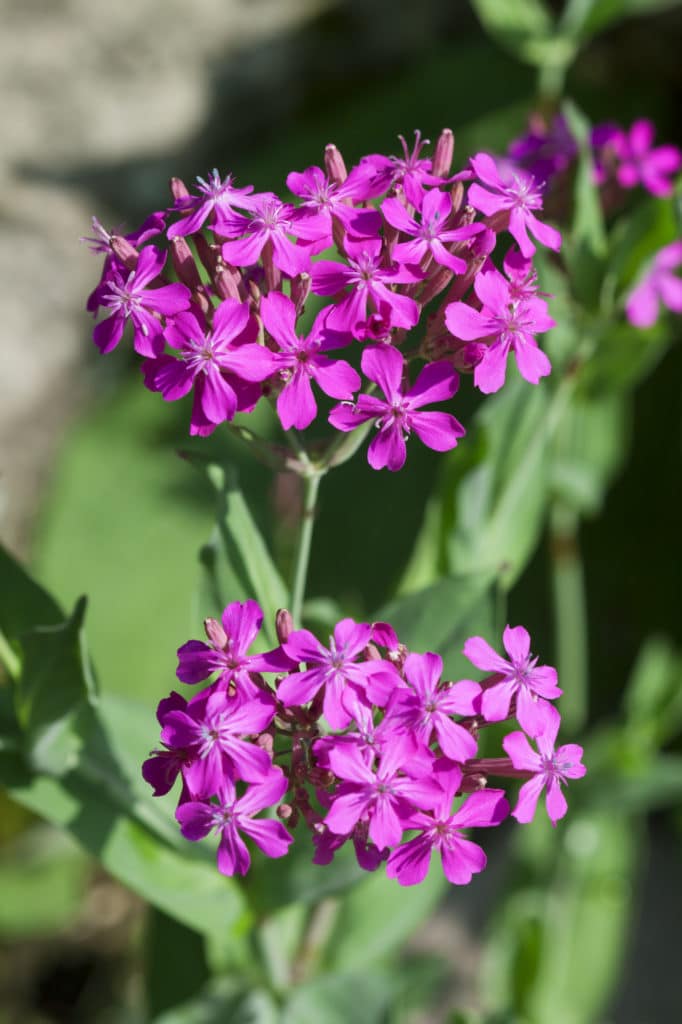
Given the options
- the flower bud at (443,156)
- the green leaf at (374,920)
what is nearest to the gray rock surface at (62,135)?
the green leaf at (374,920)

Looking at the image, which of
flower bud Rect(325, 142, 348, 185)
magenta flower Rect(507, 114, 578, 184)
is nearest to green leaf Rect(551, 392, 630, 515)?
magenta flower Rect(507, 114, 578, 184)

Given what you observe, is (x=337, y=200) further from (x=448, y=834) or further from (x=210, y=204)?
(x=448, y=834)

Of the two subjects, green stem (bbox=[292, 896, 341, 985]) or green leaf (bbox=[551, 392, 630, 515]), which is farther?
green leaf (bbox=[551, 392, 630, 515])

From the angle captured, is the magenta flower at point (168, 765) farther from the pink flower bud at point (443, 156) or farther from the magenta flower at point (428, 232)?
the pink flower bud at point (443, 156)

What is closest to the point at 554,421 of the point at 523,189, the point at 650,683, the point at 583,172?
the point at 583,172

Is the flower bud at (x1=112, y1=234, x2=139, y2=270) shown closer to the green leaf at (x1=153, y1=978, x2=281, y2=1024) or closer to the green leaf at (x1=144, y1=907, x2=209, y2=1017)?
the green leaf at (x1=153, y1=978, x2=281, y2=1024)

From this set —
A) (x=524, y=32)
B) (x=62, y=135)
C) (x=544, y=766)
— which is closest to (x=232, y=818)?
(x=544, y=766)
